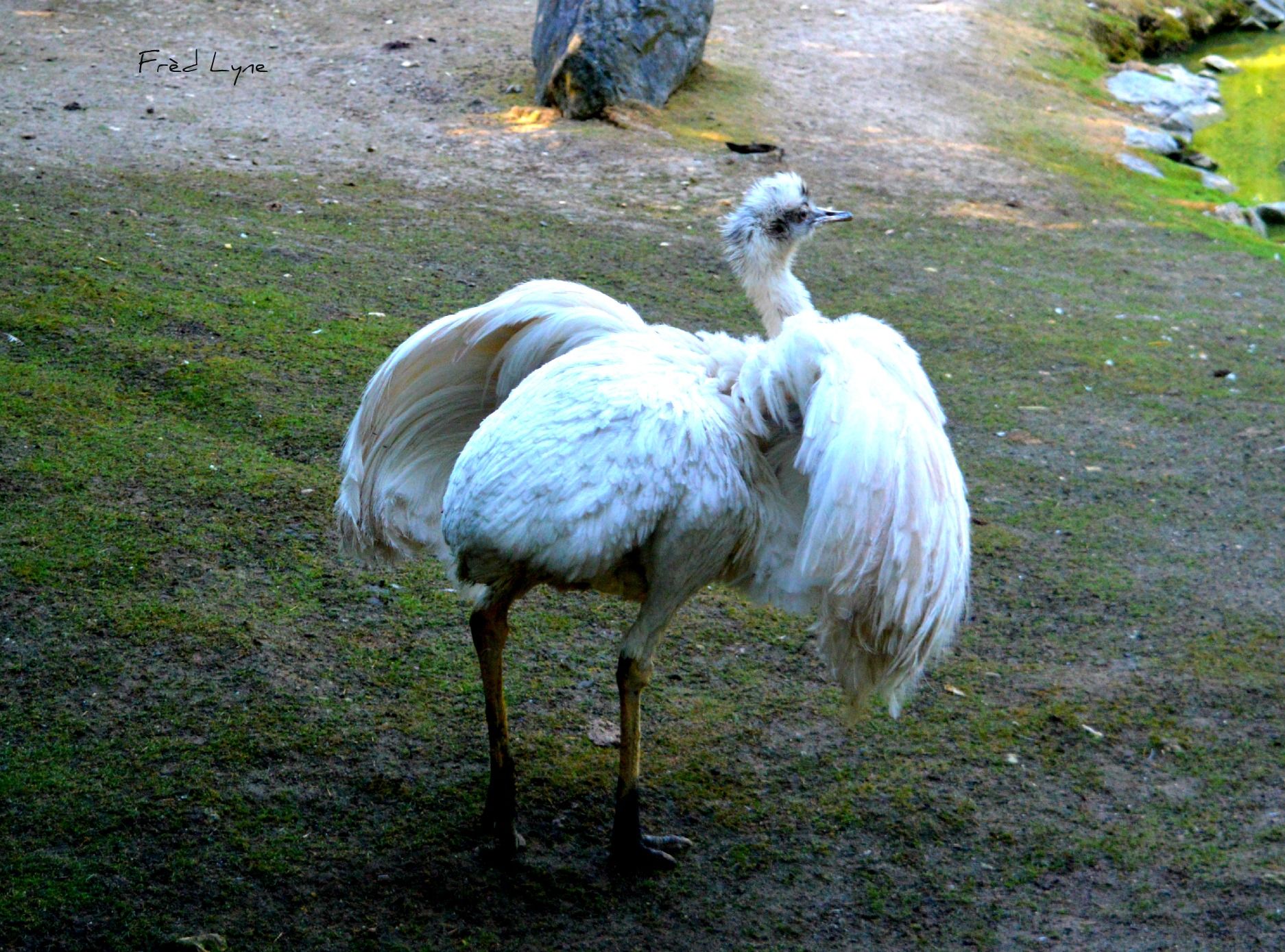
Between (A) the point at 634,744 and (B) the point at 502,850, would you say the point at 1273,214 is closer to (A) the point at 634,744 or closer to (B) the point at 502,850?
(A) the point at 634,744

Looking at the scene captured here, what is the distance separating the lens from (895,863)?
321cm

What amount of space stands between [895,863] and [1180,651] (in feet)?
5.31

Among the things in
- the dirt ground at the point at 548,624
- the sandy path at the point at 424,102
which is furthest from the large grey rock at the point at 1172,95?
the dirt ground at the point at 548,624

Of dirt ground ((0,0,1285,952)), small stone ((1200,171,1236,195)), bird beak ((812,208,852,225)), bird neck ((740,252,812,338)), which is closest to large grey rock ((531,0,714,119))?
dirt ground ((0,0,1285,952))

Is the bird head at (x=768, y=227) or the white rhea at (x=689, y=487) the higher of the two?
the bird head at (x=768, y=227)

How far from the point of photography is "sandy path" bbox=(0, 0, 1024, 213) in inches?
324

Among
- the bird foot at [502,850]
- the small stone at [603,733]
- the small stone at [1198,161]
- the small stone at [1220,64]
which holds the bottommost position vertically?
the small stone at [603,733]

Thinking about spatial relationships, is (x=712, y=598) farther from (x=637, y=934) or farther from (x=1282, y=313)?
(x=1282, y=313)

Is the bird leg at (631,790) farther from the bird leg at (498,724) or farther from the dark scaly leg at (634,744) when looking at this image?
the bird leg at (498,724)

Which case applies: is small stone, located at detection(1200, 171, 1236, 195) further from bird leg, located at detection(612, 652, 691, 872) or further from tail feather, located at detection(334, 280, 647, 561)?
bird leg, located at detection(612, 652, 691, 872)

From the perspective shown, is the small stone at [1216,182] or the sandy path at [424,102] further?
the small stone at [1216,182]

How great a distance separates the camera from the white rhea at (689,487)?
2688mm

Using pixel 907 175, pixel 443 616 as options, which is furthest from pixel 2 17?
pixel 443 616

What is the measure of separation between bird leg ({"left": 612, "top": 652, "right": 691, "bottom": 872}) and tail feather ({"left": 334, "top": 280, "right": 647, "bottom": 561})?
0.75 m
